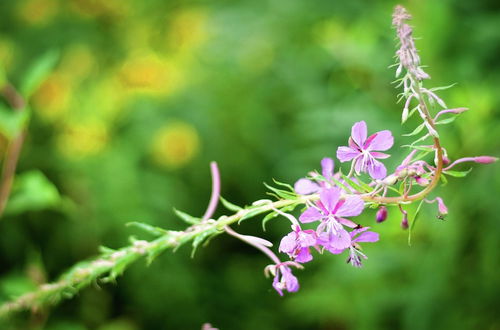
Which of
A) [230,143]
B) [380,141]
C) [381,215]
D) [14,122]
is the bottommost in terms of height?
[230,143]

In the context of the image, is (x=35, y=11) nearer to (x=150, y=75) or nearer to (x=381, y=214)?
(x=150, y=75)

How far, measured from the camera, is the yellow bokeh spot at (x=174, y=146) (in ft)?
10.7

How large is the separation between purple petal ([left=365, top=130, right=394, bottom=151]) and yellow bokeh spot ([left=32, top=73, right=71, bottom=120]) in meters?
2.75

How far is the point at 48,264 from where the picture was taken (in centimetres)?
311

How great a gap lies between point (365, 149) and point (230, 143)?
105 inches

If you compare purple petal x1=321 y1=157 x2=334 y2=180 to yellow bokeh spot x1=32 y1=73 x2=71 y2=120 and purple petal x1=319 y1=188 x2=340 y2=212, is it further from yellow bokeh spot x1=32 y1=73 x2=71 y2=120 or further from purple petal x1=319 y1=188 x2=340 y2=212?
yellow bokeh spot x1=32 y1=73 x2=71 y2=120

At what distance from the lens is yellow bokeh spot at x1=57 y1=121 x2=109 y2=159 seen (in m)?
3.13

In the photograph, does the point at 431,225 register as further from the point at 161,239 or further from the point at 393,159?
the point at 161,239

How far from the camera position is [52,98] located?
3.36 meters

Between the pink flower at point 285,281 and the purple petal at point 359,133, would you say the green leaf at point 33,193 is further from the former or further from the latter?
the purple petal at point 359,133

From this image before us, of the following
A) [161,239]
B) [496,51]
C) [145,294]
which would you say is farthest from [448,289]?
[161,239]

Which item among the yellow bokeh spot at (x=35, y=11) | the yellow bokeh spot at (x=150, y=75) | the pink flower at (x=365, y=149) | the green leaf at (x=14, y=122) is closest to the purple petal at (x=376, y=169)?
the pink flower at (x=365, y=149)

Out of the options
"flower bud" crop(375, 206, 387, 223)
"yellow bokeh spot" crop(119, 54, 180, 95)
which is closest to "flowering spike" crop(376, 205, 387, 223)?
"flower bud" crop(375, 206, 387, 223)

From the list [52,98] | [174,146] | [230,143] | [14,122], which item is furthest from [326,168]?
[52,98]
